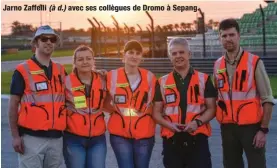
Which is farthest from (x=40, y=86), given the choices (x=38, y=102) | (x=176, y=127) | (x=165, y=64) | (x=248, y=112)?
(x=165, y=64)

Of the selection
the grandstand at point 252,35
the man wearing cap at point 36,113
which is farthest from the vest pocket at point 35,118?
the grandstand at point 252,35

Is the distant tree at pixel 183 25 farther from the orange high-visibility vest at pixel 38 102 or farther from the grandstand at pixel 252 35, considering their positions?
the orange high-visibility vest at pixel 38 102

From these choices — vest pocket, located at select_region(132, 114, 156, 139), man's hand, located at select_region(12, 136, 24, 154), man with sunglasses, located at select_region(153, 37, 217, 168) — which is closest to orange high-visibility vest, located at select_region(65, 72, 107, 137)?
vest pocket, located at select_region(132, 114, 156, 139)

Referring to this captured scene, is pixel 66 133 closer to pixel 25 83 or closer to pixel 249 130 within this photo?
pixel 25 83

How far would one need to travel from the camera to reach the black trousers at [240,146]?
5160 millimetres

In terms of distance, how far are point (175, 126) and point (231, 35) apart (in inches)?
42.3

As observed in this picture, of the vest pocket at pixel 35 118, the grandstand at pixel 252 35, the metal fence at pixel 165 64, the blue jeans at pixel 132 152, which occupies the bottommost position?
the blue jeans at pixel 132 152

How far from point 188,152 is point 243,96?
0.79 meters

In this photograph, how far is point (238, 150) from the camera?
5.28m

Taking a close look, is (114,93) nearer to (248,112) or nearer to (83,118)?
(83,118)

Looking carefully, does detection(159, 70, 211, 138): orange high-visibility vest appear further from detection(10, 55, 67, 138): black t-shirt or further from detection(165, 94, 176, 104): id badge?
detection(10, 55, 67, 138): black t-shirt

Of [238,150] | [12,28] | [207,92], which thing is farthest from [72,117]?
[12,28]

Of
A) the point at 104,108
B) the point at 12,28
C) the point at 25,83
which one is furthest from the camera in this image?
the point at 12,28

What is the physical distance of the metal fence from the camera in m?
19.4
